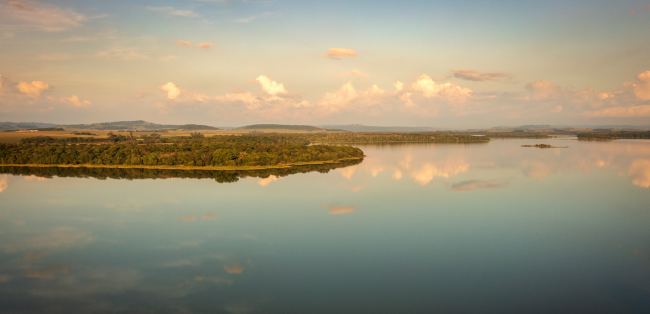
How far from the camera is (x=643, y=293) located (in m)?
15.9

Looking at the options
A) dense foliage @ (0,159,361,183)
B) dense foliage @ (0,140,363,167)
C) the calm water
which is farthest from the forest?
the calm water

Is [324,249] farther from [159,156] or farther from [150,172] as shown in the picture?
[159,156]

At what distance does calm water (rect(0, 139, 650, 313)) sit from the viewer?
15555 millimetres

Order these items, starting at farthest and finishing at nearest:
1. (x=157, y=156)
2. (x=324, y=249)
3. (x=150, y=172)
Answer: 1. (x=157, y=156)
2. (x=150, y=172)
3. (x=324, y=249)

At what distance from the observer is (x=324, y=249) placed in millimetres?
21531

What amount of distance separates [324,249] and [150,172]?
43.0 metres

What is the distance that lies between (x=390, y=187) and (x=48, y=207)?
3646cm

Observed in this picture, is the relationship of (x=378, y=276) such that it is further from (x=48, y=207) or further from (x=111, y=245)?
(x=48, y=207)

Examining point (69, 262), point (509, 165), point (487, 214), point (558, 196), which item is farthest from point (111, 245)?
point (509, 165)

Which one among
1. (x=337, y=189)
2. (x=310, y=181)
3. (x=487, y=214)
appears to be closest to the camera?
(x=487, y=214)

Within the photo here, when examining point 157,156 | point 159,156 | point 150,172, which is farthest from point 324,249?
point 157,156

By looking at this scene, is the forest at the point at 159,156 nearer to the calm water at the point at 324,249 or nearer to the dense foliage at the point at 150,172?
the dense foliage at the point at 150,172

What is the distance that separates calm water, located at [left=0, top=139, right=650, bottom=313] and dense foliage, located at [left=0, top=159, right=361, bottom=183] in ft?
27.0

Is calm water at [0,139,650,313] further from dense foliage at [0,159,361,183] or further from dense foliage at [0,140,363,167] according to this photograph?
dense foliage at [0,140,363,167]
